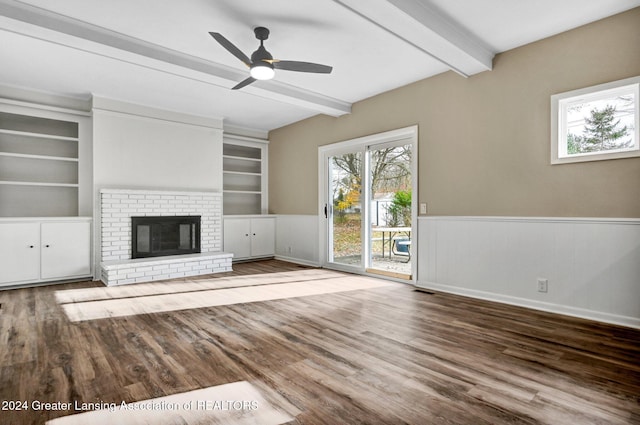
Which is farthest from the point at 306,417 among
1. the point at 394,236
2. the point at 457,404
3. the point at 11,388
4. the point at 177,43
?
the point at 394,236

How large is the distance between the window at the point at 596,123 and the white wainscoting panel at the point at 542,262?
0.62 meters

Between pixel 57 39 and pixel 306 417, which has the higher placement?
pixel 57 39

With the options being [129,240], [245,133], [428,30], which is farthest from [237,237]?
[428,30]

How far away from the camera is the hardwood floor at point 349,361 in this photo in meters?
1.71

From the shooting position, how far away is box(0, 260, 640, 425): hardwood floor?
5.60 ft

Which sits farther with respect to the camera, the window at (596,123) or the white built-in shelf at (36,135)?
the white built-in shelf at (36,135)

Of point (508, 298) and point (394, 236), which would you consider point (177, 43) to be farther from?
point (508, 298)

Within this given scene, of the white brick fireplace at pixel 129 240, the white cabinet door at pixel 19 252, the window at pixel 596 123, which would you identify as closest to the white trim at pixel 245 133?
the white brick fireplace at pixel 129 240

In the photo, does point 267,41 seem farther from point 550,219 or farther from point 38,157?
point 38,157

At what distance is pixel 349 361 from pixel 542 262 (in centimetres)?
234

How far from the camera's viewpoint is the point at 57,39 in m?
3.00

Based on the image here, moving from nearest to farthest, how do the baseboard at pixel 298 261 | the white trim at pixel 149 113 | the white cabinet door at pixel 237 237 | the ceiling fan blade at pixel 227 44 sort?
the ceiling fan blade at pixel 227 44 → the white trim at pixel 149 113 → the baseboard at pixel 298 261 → the white cabinet door at pixel 237 237

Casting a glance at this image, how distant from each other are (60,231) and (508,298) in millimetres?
5638

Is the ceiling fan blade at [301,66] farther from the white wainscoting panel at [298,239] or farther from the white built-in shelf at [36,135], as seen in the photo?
the white built-in shelf at [36,135]
